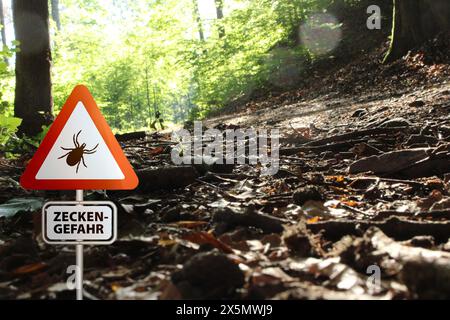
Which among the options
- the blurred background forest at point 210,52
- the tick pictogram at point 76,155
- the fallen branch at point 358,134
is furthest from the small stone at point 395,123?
the blurred background forest at point 210,52

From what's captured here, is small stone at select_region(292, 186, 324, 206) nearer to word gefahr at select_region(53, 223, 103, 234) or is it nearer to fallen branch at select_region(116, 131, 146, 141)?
word gefahr at select_region(53, 223, 103, 234)

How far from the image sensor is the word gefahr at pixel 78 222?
170 centimetres

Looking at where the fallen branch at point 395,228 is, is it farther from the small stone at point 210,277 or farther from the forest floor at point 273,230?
the small stone at point 210,277

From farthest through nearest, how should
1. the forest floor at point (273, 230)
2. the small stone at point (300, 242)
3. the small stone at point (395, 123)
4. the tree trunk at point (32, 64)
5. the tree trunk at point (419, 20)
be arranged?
the tree trunk at point (419, 20) → the tree trunk at point (32, 64) → the small stone at point (395, 123) → the small stone at point (300, 242) → the forest floor at point (273, 230)

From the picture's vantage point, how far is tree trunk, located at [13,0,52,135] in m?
5.90

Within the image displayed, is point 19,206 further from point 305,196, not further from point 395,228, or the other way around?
point 395,228

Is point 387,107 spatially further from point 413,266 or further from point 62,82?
point 62,82

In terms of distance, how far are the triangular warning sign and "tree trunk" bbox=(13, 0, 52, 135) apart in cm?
437

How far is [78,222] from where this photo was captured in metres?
1.70

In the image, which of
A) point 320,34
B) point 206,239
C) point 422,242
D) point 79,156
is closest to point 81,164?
point 79,156

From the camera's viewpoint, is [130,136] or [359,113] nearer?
[130,136]

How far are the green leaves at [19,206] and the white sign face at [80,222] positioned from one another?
1.03 metres

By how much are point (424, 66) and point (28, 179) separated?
1027cm

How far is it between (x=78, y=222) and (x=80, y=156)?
12.1 inches
